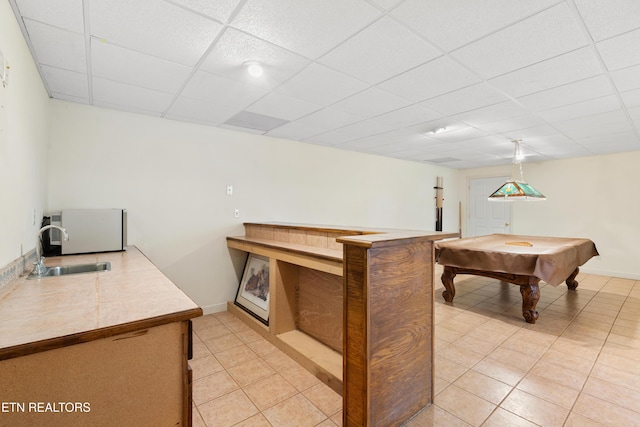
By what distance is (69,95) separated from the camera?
9.09 feet

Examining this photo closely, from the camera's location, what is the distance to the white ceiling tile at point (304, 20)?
1.58m

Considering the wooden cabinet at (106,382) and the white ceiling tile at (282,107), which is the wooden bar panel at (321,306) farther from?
the white ceiling tile at (282,107)

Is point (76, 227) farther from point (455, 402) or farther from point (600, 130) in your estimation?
point (600, 130)

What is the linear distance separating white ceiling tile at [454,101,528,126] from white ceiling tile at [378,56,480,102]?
0.77 m

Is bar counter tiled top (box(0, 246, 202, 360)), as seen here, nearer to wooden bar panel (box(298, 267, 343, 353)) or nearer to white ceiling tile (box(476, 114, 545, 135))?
wooden bar panel (box(298, 267, 343, 353))

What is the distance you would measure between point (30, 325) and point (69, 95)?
8.56 ft

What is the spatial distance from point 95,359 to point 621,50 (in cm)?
339

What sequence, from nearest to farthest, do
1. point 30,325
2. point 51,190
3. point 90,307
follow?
1. point 30,325
2. point 90,307
3. point 51,190

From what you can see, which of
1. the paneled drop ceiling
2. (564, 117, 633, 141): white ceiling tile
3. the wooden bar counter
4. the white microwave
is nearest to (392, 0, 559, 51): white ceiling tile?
the paneled drop ceiling

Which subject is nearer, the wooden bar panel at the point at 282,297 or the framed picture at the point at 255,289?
the wooden bar panel at the point at 282,297

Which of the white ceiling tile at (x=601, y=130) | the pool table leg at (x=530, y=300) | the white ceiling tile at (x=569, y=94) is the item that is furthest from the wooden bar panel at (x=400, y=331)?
the white ceiling tile at (x=601, y=130)

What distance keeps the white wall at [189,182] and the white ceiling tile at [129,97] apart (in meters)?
0.25

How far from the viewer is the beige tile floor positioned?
6.26 feet

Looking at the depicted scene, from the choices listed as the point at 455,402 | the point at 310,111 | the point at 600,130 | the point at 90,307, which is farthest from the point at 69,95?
the point at 600,130
